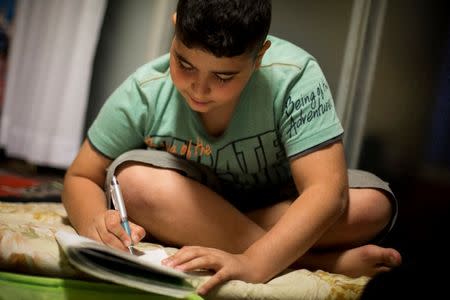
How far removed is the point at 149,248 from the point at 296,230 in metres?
0.22

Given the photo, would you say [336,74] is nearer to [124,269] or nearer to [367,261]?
[367,261]

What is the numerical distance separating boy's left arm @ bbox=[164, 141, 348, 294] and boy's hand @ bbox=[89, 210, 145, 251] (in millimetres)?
91

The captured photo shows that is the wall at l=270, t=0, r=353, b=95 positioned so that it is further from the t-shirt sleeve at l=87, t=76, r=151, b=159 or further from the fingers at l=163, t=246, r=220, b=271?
the fingers at l=163, t=246, r=220, b=271

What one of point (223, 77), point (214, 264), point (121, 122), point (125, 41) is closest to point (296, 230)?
point (214, 264)

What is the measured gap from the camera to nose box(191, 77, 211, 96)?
28.7 inches

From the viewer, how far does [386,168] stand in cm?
136

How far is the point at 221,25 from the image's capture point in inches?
27.3

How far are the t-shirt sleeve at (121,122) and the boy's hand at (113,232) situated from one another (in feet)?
0.56

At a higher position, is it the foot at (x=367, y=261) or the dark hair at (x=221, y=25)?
the dark hair at (x=221, y=25)

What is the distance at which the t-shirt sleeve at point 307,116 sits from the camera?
2.62 feet

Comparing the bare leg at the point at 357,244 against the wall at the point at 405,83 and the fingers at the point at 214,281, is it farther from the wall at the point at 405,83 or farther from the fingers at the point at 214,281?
the wall at the point at 405,83

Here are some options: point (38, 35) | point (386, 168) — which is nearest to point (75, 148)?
point (38, 35)

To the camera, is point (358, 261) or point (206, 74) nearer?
point (206, 74)

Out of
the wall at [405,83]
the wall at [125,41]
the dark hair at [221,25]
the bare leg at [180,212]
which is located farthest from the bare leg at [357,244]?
the wall at [125,41]
